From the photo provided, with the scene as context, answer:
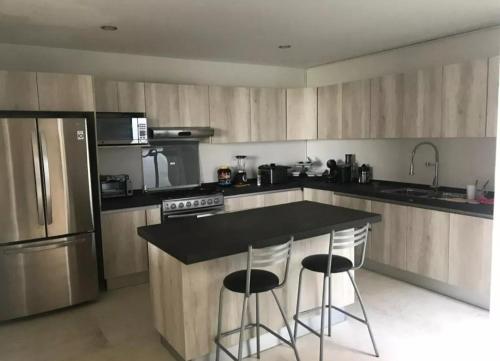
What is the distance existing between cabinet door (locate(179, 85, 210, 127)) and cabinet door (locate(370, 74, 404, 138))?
76.5 inches

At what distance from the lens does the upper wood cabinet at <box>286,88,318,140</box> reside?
531cm

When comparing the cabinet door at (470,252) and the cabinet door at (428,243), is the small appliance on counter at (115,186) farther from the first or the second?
the cabinet door at (470,252)


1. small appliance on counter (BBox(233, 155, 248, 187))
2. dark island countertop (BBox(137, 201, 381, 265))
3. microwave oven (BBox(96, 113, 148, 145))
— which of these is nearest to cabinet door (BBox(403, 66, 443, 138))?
dark island countertop (BBox(137, 201, 381, 265))

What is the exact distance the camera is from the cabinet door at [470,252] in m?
3.29

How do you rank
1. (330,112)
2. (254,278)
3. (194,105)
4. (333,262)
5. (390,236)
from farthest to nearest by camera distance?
1. (330,112)
2. (194,105)
3. (390,236)
4. (333,262)
5. (254,278)

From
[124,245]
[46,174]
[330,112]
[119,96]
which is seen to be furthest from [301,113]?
[46,174]

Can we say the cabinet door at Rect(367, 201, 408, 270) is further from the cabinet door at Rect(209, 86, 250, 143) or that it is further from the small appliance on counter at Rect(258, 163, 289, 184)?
the cabinet door at Rect(209, 86, 250, 143)

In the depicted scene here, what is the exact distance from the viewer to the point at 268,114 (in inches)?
204

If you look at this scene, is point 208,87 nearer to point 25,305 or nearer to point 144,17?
point 144,17

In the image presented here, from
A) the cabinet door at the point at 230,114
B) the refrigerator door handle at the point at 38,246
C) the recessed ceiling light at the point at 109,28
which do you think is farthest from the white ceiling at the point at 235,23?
the refrigerator door handle at the point at 38,246

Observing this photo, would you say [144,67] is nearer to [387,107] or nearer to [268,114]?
[268,114]

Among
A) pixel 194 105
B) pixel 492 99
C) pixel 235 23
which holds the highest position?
pixel 235 23

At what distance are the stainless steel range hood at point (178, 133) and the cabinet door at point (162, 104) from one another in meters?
0.11

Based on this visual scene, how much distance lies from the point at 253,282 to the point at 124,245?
2.04 meters
